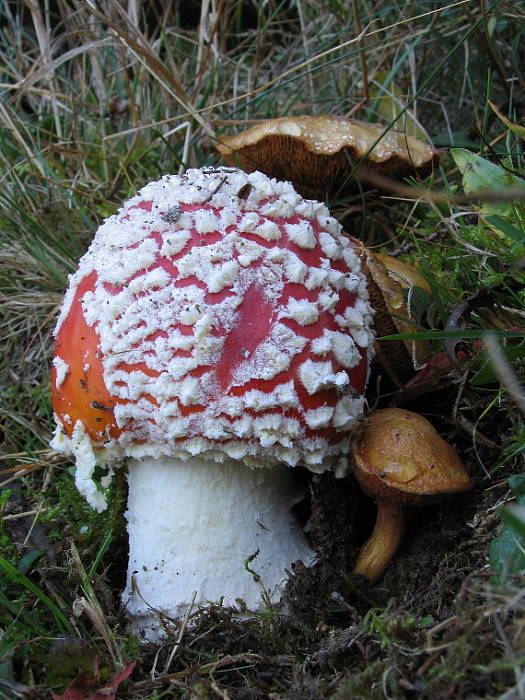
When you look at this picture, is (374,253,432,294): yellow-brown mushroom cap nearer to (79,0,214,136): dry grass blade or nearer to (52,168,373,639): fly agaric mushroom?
(52,168,373,639): fly agaric mushroom

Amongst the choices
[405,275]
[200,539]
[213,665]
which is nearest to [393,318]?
[405,275]

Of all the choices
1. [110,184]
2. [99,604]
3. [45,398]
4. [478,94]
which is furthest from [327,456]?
[478,94]

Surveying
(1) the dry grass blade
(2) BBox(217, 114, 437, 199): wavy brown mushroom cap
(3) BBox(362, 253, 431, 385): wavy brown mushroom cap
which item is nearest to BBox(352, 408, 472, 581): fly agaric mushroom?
(3) BBox(362, 253, 431, 385): wavy brown mushroom cap

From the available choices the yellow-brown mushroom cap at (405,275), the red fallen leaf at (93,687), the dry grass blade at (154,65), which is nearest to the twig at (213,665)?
the red fallen leaf at (93,687)

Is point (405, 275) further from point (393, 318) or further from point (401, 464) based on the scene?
point (401, 464)

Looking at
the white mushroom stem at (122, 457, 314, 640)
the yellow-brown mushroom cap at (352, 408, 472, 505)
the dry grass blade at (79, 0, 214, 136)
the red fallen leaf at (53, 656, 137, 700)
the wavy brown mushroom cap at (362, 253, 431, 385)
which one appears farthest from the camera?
the dry grass blade at (79, 0, 214, 136)

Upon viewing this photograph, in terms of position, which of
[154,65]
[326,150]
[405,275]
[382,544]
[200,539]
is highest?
[154,65]
